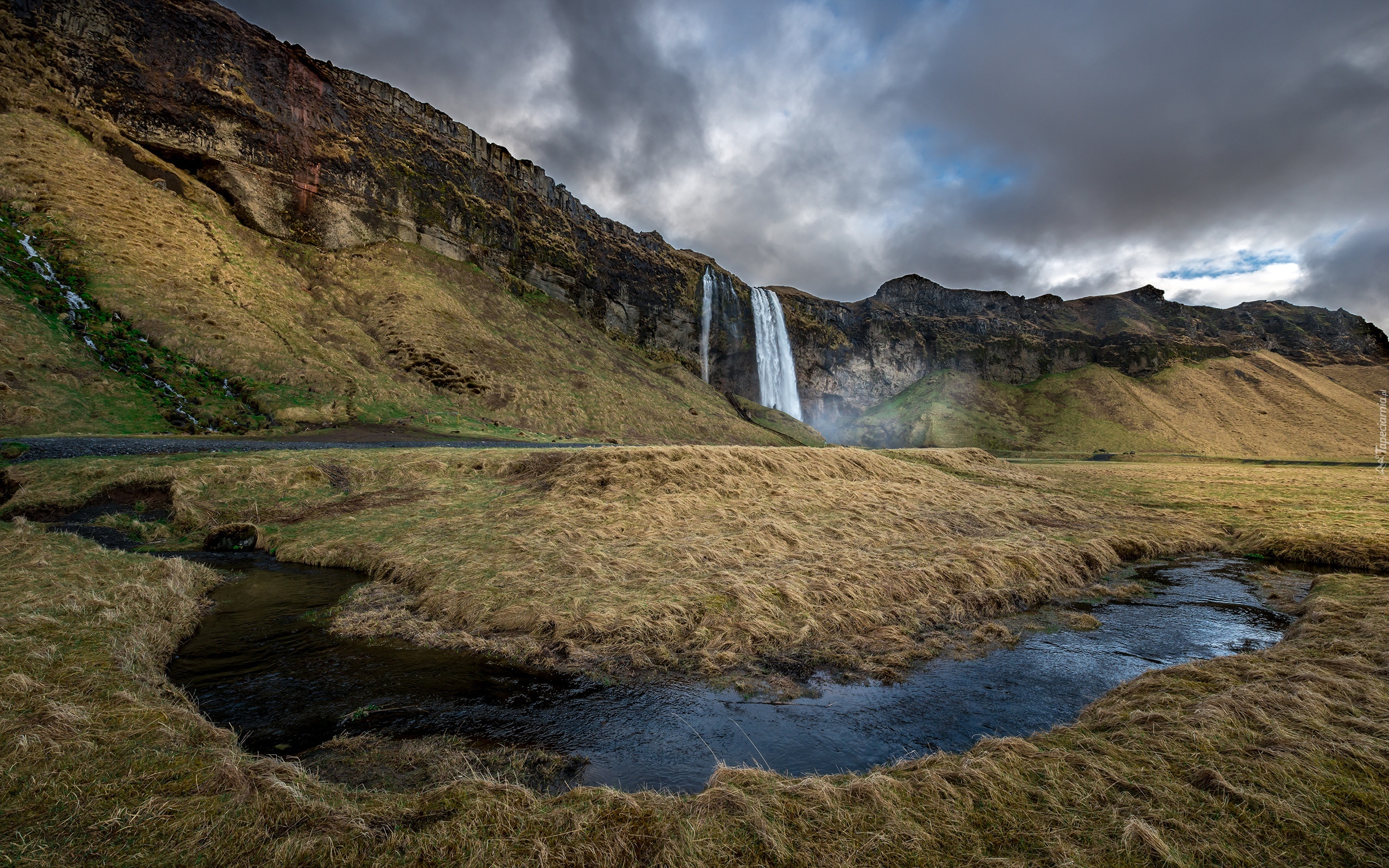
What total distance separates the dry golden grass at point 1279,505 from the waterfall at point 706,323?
202ft

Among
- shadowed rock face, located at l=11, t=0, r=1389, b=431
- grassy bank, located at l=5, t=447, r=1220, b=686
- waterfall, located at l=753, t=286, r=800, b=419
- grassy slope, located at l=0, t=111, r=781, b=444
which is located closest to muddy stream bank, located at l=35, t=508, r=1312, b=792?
grassy bank, located at l=5, t=447, r=1220, b=686

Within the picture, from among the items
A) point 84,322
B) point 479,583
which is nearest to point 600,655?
point 479,583

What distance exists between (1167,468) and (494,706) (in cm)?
6401

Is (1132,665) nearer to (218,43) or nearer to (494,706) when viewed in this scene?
(494,706)

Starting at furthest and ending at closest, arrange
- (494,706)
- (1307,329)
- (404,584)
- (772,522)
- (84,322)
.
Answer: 1. (1307,329)
2. (84,322)
3. (772,522)
4. (404,584)
5. (494,706)

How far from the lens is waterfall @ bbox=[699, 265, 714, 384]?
9356 centimetres

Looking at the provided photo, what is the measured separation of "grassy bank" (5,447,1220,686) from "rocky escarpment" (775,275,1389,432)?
3985 inches

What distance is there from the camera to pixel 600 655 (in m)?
7.72

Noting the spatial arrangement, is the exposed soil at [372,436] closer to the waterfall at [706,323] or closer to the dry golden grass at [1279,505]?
the dry golden grass at [1279,505]

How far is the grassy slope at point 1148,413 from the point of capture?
321ft

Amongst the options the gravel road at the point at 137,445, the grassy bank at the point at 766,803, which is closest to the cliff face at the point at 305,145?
the gravel road at the point at 137,445

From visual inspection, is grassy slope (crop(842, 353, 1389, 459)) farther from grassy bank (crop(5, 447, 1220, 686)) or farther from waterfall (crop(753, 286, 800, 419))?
grassy bank (crop(5, 447, 1220, 686))

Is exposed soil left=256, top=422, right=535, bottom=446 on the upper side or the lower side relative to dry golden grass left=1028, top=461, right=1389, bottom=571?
upper

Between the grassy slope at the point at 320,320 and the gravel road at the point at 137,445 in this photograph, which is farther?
the grassy slope at the point at 320,320
